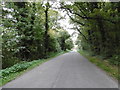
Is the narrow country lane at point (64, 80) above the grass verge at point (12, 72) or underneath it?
above

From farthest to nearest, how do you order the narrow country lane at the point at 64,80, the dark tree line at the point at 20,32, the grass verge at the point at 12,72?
the dark tree line at the point at 20,32 → the grass verge at the point at 12,72 → the narrow country lane at the point at 64,80

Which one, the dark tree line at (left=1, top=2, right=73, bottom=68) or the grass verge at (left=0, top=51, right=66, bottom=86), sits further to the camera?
the dark tree line at (left=1, top=2, right=73, bottom=68)

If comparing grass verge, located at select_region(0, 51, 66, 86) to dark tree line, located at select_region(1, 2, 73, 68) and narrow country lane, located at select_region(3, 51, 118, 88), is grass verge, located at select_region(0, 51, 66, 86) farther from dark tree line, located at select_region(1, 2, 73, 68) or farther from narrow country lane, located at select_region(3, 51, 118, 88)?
dark tree line, located at select_region(1, 2, 73, 68)

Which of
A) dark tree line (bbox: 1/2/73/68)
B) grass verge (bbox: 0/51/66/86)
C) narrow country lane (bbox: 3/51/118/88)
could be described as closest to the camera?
narrow country lane (bbox: 3/51/118/88)

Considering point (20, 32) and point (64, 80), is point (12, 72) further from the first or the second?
point (20, 32)

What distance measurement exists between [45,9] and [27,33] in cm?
650

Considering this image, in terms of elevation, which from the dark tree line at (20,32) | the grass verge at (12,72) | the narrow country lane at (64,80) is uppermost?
the dark tree line at (20,32)

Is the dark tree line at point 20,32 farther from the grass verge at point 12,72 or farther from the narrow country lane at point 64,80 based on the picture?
the narrow country lane at point 64,80

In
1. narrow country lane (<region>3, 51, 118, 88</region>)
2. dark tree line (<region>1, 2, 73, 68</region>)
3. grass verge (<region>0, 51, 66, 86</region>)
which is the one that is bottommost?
grass verge (<region>0, 51, 66, 86</region>)

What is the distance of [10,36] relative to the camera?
12.6 m

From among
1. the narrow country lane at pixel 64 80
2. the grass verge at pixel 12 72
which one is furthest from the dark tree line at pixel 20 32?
the narrow country lane at pixel 64 80

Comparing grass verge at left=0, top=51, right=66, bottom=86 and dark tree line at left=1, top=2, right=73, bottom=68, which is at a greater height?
dark tree line at left=1, top=2, right=73, bottom=68

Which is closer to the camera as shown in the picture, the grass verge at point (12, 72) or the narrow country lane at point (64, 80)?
the narrow country lane at point (64, 80)

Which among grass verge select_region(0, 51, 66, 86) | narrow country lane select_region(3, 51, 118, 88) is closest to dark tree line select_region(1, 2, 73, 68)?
grass verge select_region(0, 51, 66, 86)
